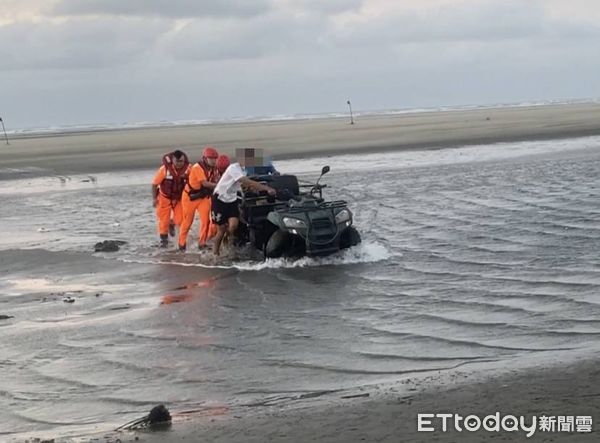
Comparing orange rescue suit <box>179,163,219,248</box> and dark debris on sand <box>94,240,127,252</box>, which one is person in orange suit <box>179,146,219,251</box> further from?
dark debris on sand <box>94,240,127,252</box>

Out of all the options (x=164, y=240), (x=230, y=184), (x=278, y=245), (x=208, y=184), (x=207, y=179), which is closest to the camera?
(x=278, y=245)

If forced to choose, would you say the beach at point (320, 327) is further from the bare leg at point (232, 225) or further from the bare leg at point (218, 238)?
the bare leg at point (232, 225)

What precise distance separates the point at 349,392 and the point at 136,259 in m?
7.68

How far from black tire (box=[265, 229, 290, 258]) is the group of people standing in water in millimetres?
647

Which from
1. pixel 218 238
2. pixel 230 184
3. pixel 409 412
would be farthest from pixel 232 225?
pixel 409 412

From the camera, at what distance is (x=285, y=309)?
9.42 metres

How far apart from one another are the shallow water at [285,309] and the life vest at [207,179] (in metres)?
1.04

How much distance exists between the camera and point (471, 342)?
7.50 meters

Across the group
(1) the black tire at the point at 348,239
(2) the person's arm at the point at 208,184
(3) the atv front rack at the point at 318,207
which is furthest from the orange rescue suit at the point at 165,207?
(1) the black tire at the point at 348,239

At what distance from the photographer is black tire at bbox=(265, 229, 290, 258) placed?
12.3 m

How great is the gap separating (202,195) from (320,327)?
229 inches

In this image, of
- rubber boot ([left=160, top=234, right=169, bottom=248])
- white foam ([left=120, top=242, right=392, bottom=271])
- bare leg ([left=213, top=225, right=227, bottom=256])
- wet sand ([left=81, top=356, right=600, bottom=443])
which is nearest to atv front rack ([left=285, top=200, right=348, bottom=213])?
white foam ([left=120, top=242, right=392, bottom=271])

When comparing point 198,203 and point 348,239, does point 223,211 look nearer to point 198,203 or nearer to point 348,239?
point 198,203

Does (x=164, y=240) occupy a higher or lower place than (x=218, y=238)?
lower
